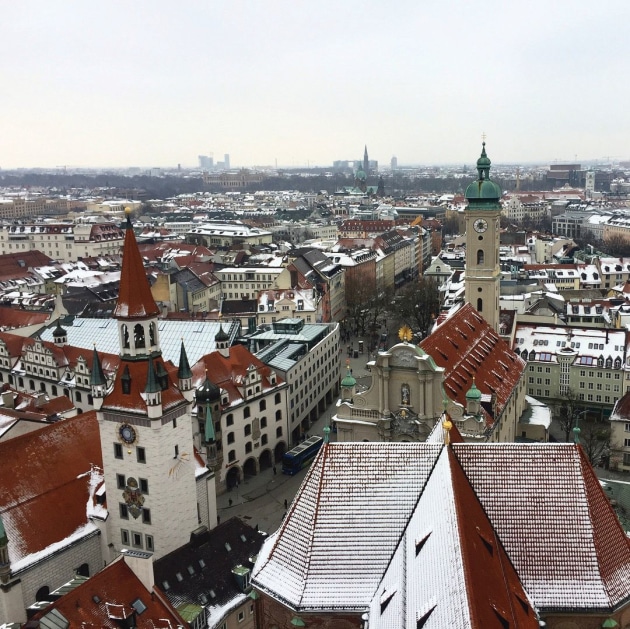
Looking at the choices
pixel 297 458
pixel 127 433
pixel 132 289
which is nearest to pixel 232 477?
pixel 297 458

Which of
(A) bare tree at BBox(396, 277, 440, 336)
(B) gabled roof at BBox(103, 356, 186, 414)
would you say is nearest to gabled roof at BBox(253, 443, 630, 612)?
(B) gabled roof at BBox(103, 356, 186, 414)

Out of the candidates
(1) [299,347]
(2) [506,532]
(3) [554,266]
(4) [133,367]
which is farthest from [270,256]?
(2) [506,532]

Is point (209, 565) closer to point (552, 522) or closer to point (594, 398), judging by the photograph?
point (552, 522)

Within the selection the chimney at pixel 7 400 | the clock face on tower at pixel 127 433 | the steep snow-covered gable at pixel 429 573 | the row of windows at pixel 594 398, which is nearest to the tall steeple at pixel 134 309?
the clock face on tower at pixel 127 433

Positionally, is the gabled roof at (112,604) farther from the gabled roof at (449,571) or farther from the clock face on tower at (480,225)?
the clock face on tower at (480,225)

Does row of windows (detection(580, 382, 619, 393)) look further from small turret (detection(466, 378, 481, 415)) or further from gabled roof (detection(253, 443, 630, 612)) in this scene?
gabled roof (detection(253, 443, 630, 612))

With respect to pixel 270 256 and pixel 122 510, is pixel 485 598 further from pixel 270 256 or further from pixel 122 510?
pixel 270 256
